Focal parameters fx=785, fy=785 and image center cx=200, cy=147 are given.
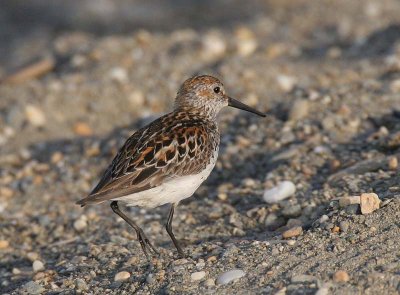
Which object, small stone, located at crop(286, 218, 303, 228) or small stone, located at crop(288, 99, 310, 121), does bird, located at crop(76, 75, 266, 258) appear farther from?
small stone, located at crop(288, 99, 310, 121)

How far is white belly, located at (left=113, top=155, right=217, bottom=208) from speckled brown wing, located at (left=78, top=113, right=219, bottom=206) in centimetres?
4

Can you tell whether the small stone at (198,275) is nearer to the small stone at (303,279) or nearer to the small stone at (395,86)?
the small stone at (303,279)

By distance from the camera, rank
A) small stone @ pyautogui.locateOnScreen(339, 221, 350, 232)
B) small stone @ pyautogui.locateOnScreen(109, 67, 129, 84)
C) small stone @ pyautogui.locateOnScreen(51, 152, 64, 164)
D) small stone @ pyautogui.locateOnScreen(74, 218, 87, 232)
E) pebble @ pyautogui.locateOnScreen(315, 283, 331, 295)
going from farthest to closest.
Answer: small stone @ pyautogui.locateOnScreen(109, 67, 129, 84) < small stone @ pyautogui.locateOnScreen(51, 152, 64, 164) < small stone @ pyautogui.locateOnScreen(74, 218, 87, 232) < small stone @ pyautogui.locateOnScreen(339, 221, 350, 232) < pebble @ pyautogui.locateOnScreen(315, 283, 331, 295)

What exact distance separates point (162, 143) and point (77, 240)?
1681mm

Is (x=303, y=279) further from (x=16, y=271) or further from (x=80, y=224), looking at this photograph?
(x=80, y=224)

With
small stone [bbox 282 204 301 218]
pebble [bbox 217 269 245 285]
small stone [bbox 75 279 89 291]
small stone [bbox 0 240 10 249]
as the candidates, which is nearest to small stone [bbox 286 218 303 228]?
small stone [bbox 282 204 301 218]

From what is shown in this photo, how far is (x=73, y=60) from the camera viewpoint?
11906 millimetres

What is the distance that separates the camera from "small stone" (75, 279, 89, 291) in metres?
6.32

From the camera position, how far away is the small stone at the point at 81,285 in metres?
6.32

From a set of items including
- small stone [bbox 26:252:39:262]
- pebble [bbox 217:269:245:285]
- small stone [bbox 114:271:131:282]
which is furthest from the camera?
small stone [bbox 26:252:39:262]

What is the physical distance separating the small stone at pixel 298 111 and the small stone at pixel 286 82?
1.20 meters

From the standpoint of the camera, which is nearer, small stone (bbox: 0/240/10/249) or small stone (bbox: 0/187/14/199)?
small stone (bbox: 0/240/10/249)

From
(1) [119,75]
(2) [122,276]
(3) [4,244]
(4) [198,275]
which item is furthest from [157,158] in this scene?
(1) [119,75]

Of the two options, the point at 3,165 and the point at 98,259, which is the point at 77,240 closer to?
the point at 98,259
